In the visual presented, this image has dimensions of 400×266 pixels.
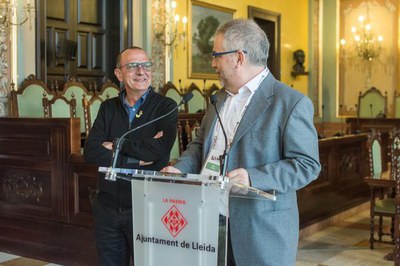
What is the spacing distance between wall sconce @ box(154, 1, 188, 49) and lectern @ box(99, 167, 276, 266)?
6.68 meters

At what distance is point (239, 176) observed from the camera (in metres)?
1.85

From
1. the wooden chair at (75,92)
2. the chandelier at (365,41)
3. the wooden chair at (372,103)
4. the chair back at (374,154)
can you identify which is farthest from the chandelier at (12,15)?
the chandelier at (365,41)

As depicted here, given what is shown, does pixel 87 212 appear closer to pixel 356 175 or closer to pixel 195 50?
pixel 356 175

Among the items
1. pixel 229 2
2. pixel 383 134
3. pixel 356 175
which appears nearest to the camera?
pixel 356 175

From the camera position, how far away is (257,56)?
79.5 inches

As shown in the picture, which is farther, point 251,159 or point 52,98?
point 52,98

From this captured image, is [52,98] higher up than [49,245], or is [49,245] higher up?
[52,98]

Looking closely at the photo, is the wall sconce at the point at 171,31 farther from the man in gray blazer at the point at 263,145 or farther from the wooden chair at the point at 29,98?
the man in gray blazer at the point at 263,145

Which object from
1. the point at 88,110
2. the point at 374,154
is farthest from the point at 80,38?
the point at 374,154

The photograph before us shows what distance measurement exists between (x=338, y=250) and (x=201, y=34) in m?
5.34

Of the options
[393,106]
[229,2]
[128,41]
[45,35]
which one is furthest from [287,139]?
[393,106]

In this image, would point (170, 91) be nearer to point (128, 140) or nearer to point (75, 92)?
point (75, 92)

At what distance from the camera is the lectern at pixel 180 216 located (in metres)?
1.87

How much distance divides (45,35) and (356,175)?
13.0ft
